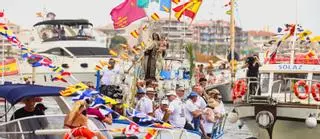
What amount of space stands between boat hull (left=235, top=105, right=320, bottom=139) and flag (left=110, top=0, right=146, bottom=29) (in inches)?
189

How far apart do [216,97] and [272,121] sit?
211 centimetres

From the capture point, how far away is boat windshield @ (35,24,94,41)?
41525mm

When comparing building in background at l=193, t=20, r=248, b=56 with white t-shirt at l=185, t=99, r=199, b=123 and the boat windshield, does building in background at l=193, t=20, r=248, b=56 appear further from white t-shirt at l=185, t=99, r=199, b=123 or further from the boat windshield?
white t-shirt at l=185, t=99, r=199, b=123

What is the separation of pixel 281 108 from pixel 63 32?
26.5 meters

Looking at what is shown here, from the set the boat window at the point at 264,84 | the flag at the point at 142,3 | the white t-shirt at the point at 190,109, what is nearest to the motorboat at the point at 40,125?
the white t-shirt at the point at 190,109

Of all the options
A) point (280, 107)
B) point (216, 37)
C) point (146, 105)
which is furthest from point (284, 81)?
point (216, 37)

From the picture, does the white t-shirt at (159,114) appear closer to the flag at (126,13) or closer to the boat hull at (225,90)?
the flag at (126,13)

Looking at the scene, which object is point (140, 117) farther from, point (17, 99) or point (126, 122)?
point (17, 99)

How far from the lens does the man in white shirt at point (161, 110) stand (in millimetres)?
14859

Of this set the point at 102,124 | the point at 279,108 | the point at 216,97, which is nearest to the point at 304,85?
the point at 279,108

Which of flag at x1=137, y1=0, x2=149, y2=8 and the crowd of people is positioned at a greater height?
flag at x1=137, y1=0, x2=149, y2=8

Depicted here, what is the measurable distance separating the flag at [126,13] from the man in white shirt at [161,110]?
21.3 feet

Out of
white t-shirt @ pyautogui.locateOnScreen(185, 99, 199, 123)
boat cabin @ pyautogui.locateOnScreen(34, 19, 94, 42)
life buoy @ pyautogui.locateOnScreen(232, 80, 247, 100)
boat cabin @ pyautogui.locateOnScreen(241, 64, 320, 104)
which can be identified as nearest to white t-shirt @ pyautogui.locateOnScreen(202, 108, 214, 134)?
white t-shirt @ pyautogui.locateOnScreen(185, 99, 199, 123)

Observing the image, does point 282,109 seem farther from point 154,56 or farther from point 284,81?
point 154,56
